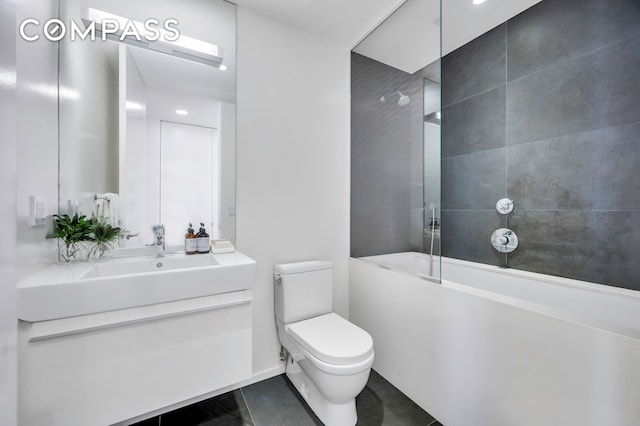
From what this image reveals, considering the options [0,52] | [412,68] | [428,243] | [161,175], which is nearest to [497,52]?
[412,68]

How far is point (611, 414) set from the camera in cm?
89

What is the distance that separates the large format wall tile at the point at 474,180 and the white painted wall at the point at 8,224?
2.64 meters

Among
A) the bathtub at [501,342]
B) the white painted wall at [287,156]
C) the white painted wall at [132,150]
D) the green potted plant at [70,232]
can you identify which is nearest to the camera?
the bathtub at [501,342]

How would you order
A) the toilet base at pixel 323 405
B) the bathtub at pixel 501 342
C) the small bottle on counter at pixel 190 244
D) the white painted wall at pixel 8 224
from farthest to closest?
the small bottle on counter at pixel 190 244, the toilet base at pixel 323 405, the bathtub at pixel 501 342, the white painted wall at pixel 8 224

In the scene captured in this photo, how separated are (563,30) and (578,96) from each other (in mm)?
459

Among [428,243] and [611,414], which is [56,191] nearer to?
[428,243]

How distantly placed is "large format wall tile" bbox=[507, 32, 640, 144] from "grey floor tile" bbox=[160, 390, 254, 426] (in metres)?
2.57

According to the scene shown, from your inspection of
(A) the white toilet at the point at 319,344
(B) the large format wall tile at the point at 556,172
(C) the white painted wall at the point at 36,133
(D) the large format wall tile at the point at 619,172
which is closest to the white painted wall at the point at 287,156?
(A) the white toilet at the point at 319,344

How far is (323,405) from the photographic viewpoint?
4.78 ft

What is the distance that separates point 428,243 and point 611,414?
3.47ft

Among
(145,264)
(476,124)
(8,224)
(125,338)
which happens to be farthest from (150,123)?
(476,124)

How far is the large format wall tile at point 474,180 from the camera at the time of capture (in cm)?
209

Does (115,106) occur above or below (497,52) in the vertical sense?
below

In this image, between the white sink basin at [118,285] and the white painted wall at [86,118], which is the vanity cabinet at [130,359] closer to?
the white sink basin at [118,285]
